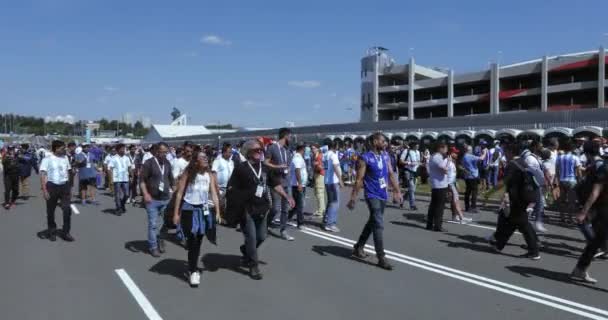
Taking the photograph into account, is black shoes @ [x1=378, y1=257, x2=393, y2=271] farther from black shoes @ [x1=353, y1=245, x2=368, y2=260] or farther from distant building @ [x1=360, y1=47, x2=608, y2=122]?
distant building @ [x1=360, y1=47, x2=608, y2=122]

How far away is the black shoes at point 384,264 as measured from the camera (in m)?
7.06

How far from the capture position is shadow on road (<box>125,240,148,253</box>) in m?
8.38

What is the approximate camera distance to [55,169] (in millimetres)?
9141

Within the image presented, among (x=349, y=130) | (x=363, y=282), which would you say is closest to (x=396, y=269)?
(x=363, y=282)

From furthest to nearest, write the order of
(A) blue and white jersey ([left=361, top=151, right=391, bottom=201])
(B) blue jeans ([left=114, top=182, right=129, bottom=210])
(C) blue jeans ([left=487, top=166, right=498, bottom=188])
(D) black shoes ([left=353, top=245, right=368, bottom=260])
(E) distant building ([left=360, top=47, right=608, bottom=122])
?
(E) distant building ([left=360, top=47, right=608, bottom=122]), (C) blue jeans ([left=487, top=166, right=498, bottom=188]), (B) blue jeans ([left=114, top=182, right=129, bottom=210]), (D) black shoes ([left=353, top=245, right=368, bottom=260]), (A) blue and white jersey ([left=361, top=151, right=391, bottom=201])

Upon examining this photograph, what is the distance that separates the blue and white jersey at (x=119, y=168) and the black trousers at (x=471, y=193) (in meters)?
8.51

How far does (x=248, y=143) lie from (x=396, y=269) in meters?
2.63

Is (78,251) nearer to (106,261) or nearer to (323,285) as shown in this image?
(106,261)

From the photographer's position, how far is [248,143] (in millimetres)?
7023

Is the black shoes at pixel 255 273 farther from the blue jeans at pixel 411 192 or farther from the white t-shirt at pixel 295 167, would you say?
the blue jeans at pixel 411 192

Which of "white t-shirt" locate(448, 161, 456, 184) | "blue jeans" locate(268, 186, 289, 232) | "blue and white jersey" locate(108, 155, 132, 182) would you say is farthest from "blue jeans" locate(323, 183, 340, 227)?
"blue and white jersey" locate(108, 155, 132, 182)

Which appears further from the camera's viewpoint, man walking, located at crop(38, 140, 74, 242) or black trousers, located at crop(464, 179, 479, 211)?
black trousers, located at crop(464, 179, 479, 211)

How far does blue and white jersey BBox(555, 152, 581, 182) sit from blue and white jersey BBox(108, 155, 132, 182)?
33.3ft

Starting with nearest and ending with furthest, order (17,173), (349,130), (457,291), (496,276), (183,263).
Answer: (457,291), (496,276), (183,263), (17,173), (349,130)
